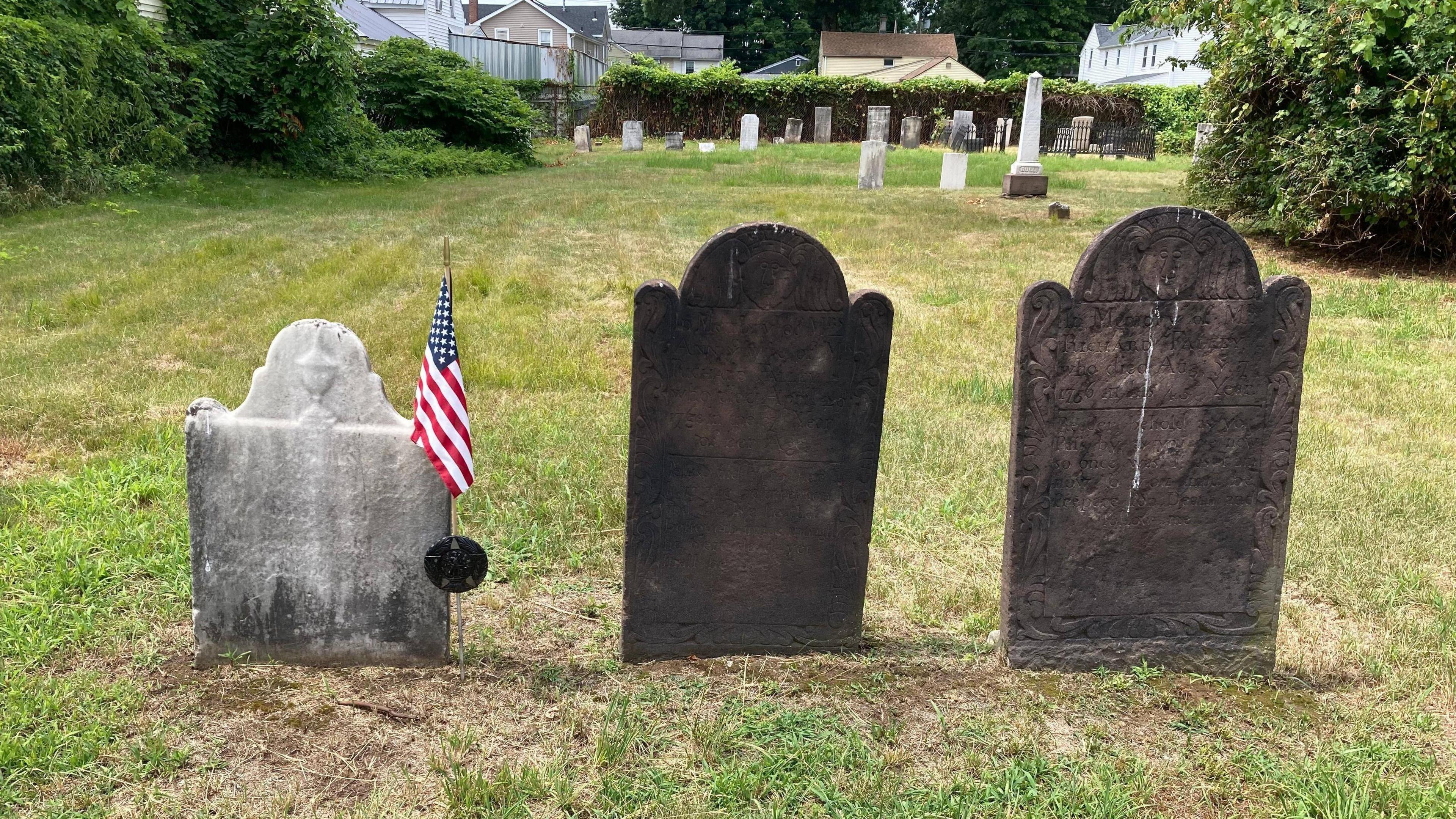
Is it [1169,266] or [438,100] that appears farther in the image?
[438,100]

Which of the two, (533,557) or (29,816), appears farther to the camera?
(533,557)

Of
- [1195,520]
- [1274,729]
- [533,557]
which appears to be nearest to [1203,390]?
[1195,520]

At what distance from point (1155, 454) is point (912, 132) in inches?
1286

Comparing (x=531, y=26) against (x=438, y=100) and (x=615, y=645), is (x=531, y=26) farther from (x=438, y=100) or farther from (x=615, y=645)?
(x=615, y=645)

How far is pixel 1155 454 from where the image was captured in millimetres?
3426

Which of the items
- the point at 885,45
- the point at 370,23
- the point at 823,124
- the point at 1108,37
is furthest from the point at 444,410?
the point at 1108,37

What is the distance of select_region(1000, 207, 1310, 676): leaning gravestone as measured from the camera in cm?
328

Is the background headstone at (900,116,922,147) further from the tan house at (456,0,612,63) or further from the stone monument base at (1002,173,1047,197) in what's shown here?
the tan house at (456,0,612,63)

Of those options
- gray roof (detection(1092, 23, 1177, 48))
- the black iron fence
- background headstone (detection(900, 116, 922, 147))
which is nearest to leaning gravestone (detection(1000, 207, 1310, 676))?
the black iron fence

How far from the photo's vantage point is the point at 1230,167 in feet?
42.2

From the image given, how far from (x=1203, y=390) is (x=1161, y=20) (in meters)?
11.7

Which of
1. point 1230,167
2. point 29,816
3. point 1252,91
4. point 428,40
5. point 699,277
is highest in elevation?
point 428,40

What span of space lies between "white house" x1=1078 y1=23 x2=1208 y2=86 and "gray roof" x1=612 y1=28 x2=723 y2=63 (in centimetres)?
2598

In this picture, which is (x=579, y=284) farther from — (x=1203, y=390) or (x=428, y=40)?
(x=428, y=40)
